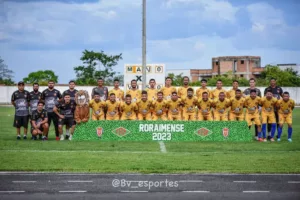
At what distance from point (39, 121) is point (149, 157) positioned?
5.86m

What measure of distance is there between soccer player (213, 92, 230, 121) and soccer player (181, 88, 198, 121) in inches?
29.7

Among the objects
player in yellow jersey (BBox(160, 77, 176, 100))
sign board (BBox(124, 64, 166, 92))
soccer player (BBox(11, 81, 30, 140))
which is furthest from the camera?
sign board (BBox(124, 64, 166, 92))

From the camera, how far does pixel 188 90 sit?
61.3 feet

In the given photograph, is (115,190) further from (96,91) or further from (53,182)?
(96,91)

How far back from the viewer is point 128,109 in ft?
60.7

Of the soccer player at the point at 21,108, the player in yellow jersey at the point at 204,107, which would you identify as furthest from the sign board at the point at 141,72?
the soccer player at the point at 21,108

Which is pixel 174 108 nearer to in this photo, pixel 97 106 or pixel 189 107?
pixel 189 107

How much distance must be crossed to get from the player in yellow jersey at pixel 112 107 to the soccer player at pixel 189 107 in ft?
8.04

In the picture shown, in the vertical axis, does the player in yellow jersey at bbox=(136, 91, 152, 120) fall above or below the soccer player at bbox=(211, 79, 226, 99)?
below

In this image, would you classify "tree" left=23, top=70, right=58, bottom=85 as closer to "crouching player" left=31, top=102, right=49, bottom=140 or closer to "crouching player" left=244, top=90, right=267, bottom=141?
"crouching player" left=31, top=102, right=49, bottom=140

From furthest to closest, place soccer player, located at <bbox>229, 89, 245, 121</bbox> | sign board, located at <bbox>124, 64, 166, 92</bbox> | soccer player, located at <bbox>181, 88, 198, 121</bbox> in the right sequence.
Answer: sign board, located at <bbox>124, 64, 166, 92</bbox>
soccer player, located at <bbox>181, 88, 198, 121</bbox>
soccer player, located at <bbox>229, 89, 245, 121</bbox>

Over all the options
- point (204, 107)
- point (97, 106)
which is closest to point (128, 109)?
point (97, 106)

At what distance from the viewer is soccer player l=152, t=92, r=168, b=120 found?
1853 centimetres

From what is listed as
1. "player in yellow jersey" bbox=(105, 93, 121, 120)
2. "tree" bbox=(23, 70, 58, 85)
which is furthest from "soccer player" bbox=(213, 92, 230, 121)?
"tree" bbox=(23, 70, 58, 85)
